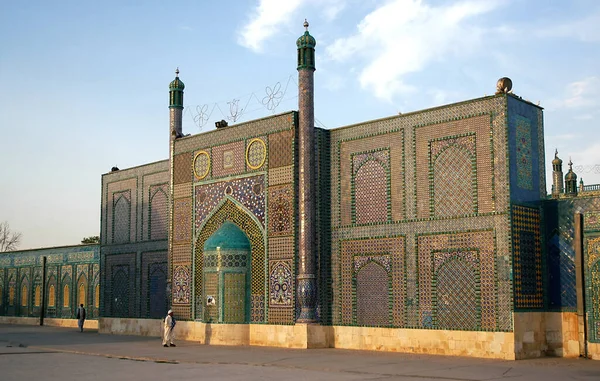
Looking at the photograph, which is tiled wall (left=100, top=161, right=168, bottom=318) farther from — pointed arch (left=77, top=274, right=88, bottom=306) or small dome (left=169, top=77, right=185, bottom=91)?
pointed arch (left=77, top=274, right=88, bottom=306)

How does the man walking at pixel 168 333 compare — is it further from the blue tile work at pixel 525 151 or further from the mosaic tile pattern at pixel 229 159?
the blue tile work at pixel 525 151

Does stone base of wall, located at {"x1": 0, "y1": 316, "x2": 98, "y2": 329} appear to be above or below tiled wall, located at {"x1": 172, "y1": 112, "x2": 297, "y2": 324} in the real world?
below

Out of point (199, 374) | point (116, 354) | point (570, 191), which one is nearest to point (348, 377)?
point (199, 374)

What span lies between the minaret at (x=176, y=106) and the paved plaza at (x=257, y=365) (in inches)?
314

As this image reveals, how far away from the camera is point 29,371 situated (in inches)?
524

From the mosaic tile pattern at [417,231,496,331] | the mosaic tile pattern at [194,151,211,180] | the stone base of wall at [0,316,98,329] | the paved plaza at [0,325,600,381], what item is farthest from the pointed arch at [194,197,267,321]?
the stone base of wall at [0,316,98,329]

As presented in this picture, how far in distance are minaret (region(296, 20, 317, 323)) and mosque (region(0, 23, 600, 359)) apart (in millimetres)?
42

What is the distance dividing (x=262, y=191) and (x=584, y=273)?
29.4 ft

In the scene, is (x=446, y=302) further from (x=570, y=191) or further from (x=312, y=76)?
(x=570, y=191)

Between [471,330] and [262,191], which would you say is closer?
[471,330]

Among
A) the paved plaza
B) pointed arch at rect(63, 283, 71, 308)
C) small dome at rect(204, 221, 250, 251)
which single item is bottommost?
the paved plaza

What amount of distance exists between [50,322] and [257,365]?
22687 mm

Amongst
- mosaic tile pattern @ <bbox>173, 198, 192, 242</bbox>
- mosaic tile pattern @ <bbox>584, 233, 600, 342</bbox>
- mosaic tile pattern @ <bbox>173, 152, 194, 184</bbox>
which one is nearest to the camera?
mosaic tile pattern @ <bbox>584, 233, 600, 342</bbox>

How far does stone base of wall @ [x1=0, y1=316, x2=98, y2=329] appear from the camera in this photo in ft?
101
